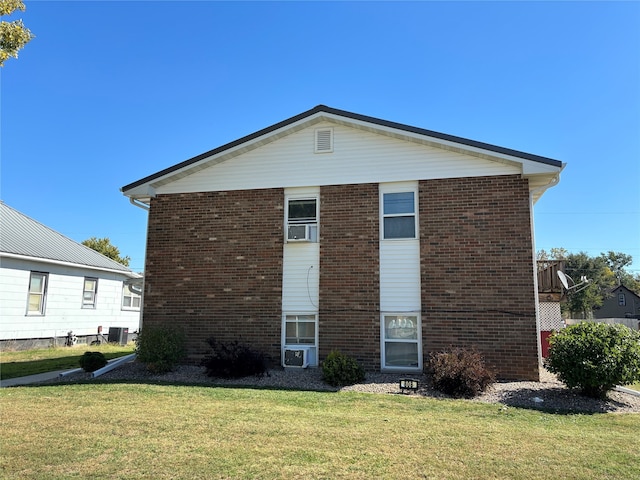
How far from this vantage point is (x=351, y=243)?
11.4m

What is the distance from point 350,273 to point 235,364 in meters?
3.47

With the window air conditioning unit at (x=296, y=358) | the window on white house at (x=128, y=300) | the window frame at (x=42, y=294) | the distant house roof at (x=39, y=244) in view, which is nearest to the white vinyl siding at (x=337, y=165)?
the window air conditioning unit at (x=296, y=358)

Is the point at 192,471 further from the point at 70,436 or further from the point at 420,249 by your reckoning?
the point at 420,249

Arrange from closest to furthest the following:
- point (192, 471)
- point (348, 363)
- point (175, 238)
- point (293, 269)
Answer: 1. point (192, 471)
2. point (348, 363)
3. point (293, 269)
4. point (175, 238)

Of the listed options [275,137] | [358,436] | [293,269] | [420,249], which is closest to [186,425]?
[358,436]

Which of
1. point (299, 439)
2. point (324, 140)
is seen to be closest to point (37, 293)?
point (324, 140)

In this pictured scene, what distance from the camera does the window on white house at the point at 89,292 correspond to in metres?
20.0

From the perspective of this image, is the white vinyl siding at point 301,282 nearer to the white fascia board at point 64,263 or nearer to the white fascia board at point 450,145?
the white fascia board at point 450,145

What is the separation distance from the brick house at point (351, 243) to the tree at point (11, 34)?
532 centimetres

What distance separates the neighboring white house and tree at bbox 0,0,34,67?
10.3 metres

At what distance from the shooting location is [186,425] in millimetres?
6176

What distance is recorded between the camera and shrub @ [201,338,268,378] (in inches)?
402

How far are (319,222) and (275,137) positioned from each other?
2665 mm

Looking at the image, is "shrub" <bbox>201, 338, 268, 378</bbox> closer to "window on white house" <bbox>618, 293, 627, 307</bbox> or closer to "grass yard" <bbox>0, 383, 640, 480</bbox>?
"grass yard" <bbox>0, 383, 640, 480</bbox>
